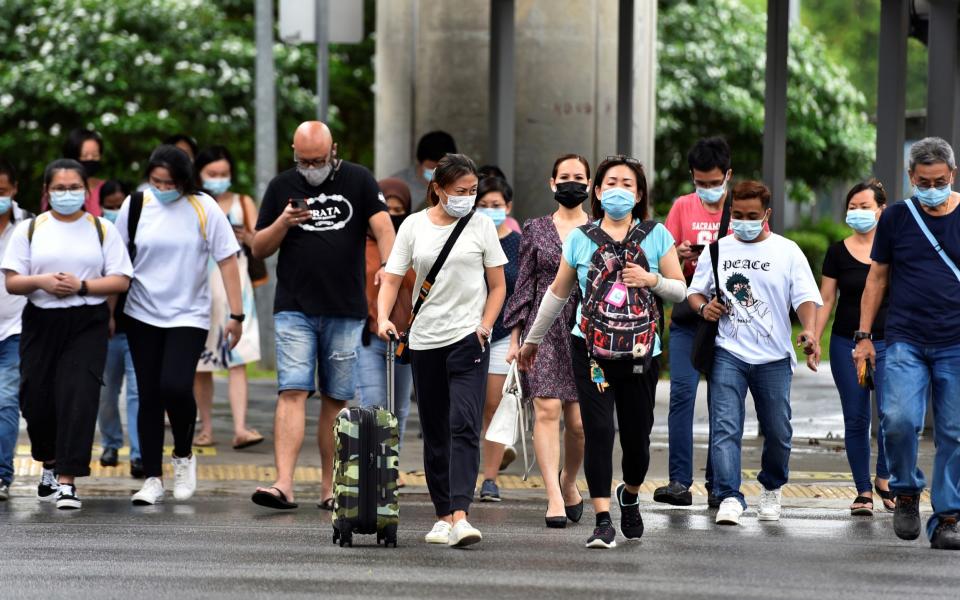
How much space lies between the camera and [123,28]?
28.7 meters

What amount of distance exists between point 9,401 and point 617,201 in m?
3.90

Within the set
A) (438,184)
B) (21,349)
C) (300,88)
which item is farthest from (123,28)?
(438,184)

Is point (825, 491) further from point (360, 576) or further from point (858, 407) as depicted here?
point (360, 576)

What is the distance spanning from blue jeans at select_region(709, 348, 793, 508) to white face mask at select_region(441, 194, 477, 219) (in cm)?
164

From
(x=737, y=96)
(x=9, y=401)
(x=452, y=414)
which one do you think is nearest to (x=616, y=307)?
(x=452, y=414)

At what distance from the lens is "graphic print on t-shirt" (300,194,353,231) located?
9602 millimetres

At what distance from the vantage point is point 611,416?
8570mm

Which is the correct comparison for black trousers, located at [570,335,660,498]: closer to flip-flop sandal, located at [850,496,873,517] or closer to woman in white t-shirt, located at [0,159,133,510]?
flip-flop sandal, located at [850,496,873,517]

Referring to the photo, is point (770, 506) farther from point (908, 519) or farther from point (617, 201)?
point (617, 201)

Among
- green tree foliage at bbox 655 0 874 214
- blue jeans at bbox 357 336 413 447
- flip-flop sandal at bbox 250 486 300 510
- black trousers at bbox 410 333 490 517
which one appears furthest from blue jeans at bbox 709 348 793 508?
green tree foliage at bbox 655 0 874 214

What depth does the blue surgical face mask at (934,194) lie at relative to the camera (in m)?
8.60

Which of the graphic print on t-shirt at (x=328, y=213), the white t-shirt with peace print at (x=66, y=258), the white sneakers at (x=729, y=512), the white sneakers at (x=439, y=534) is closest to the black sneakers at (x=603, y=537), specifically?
the white sneakers at (x=439, y=534)

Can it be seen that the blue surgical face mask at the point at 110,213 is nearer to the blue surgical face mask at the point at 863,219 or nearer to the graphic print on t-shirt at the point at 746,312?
the graphic print on t-shirt at the point at 746,312

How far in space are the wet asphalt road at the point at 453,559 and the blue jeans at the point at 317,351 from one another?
0.67 m
